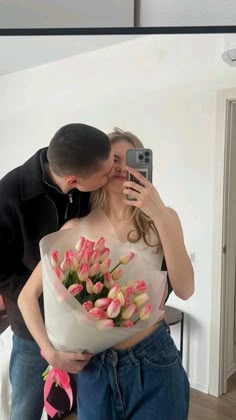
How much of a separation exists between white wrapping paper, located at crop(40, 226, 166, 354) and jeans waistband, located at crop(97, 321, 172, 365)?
0.04 m

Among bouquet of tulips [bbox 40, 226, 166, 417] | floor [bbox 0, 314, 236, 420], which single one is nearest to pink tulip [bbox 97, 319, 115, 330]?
bouquet of tulips [bbox 40, 226, 166, 417]

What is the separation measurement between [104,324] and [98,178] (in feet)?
0.97

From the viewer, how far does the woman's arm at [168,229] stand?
29.7 inches

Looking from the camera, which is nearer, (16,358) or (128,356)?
(128,356)

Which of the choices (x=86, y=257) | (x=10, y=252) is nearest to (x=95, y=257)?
(x=86, y=257)

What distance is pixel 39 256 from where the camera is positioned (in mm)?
756

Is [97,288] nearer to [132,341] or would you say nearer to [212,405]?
[132,341]

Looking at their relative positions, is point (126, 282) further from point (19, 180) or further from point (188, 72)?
point (188, 72)

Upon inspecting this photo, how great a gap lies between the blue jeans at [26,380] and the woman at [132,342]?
104 mm

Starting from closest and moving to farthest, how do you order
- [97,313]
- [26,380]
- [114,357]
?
[97,313]
[114,357]
[26,380]

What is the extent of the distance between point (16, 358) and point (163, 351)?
33cm

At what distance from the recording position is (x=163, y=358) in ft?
2.44

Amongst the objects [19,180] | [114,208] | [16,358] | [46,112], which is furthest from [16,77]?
[16,358]

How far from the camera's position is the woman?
0.71 meters
